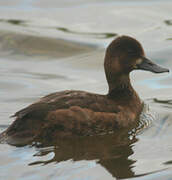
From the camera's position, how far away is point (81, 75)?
1014cm

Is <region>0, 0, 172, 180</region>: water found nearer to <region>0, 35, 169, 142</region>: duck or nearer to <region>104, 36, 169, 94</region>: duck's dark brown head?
<region>0, 35, 169, 142</region>: duck

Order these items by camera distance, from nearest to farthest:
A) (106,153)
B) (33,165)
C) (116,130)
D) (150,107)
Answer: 1. (33,165)
2. (106,153)
3. (116,130)
4. (150,107)

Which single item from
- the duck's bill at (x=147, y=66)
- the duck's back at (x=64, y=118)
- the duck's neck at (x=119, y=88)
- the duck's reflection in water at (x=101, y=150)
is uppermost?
the duck's bill at (x=147, y=66)

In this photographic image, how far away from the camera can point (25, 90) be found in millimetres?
9297

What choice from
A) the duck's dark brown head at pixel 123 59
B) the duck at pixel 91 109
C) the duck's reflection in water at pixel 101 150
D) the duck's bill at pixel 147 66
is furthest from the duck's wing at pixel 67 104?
the duck's bill at pixel 147 66

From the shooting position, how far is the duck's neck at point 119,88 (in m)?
8.01

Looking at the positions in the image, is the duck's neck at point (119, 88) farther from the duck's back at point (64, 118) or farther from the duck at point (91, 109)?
the duck's back at point (64, 118)

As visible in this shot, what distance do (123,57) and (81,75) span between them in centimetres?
221

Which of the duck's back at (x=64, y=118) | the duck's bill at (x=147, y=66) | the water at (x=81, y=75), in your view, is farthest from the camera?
the duck's bill at (x=147, y=66)

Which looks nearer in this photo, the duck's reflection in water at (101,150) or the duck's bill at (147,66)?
the duck's reflection in water at (101,150)

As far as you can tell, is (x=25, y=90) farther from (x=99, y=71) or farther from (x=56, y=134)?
(x=56, y=134)

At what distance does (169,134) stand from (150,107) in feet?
3.32

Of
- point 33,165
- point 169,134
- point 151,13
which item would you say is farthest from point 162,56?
point 33,165

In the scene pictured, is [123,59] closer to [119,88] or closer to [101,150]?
[119,88]
